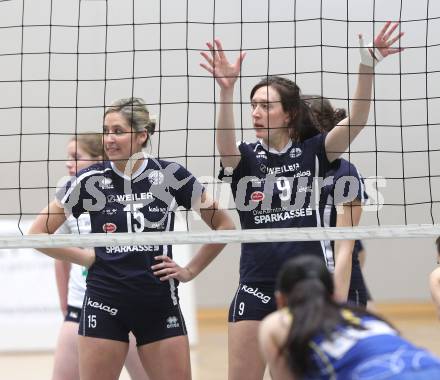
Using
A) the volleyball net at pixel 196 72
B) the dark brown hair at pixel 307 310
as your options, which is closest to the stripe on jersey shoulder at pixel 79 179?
the dark brown hair at pixel 307 310

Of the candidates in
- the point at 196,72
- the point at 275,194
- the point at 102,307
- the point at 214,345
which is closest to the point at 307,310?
the point at 275,194

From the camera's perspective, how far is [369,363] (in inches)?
123

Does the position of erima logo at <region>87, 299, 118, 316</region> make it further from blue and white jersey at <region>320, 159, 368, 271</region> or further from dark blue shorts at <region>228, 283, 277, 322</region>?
blue and white jersey at <region>320, 159, 368, 271</region>

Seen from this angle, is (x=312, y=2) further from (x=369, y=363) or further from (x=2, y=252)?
(x=369, y=363)

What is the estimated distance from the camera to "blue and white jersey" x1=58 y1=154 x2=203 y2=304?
16.0ft

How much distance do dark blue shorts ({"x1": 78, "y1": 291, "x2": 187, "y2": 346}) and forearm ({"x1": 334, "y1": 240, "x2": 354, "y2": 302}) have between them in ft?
2.64

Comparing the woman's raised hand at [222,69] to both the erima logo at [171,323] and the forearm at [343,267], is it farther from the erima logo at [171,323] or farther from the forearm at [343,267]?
the erima logo at [171,323]

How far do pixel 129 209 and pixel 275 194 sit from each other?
0.73m

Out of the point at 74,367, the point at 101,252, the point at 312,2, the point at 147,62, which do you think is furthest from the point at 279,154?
the point at 147,62

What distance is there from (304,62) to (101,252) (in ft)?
20.8

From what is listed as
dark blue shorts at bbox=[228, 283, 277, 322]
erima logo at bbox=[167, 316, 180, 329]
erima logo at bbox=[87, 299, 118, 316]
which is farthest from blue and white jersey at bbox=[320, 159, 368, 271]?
erima logo at bbox=[87, 299, 118, 316]

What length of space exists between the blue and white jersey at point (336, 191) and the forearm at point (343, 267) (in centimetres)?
5

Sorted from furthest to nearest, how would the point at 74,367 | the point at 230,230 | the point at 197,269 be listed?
the point at 74,367 → the point at 197,269 → the point at 230,230

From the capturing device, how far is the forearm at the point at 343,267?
4883 millimetres
